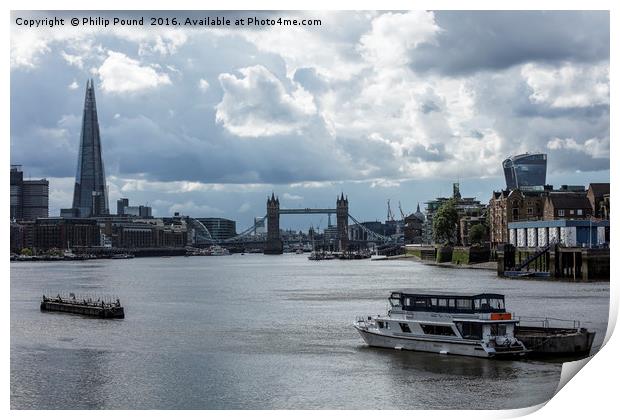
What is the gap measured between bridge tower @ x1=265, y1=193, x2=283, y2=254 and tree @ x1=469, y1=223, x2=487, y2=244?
269ft

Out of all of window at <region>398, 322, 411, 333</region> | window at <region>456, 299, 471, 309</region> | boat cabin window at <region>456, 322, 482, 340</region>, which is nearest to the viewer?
boat cabin window at <region>456, 322, 482, 340</region>

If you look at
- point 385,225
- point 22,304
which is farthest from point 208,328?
point 385,225

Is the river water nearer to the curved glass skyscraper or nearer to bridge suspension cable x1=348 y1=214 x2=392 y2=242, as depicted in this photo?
the curved glass skyscraper

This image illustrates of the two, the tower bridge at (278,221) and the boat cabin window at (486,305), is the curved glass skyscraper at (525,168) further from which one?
the boat cabin window at (486,305)

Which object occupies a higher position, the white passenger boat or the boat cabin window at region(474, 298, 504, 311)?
the boat cabin window at region(474, 298, 504, 311)

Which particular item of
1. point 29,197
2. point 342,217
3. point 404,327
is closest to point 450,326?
point 404,327

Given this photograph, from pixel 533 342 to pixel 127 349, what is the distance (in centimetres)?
1084

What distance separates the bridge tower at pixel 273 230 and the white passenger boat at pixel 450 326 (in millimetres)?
137870

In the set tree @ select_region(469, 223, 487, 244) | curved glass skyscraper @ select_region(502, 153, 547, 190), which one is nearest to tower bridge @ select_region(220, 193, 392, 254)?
curved glass skyscraper @ select_region(502, 153, 547, 190)

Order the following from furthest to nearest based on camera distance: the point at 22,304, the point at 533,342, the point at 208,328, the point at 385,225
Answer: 1. the point at 385,225
2. the point at 22,304
3. the point at 208,328
4. the point at 533,342

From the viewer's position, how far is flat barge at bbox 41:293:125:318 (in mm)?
35281

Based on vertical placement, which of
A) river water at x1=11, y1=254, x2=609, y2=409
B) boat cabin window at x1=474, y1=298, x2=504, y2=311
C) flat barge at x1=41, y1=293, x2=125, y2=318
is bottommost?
river water at x1=11, y1=254, x2=609, y2=409
